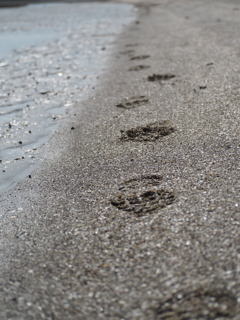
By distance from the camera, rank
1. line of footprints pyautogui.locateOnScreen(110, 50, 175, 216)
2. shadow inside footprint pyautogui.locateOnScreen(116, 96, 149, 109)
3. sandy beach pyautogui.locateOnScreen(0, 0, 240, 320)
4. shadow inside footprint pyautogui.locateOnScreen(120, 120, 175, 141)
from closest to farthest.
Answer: sandy beach pyautogui.locateOnScreen(0, 0, 240, 320) < line of footprints pyautogui.locateOnScreen(110, 50, 175, 216) < shadow inside footprint pyautogui.locateOnScreen(120, 120, 175, 141) < shadow inside footprint pyautogui.locateOnScreen(116, 96, 149, 109)

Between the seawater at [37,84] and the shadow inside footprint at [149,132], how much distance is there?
120 cm

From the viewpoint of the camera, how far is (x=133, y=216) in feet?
10.1

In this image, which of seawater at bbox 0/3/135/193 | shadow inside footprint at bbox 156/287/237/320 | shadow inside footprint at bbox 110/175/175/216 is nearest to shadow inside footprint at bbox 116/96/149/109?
seawater at bbox 0/3/135/193

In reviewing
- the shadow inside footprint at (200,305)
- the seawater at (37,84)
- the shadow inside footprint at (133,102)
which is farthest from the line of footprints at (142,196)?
the shadow inside footprint at (133,102)

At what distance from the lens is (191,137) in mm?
4449

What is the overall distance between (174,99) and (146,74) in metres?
2.04

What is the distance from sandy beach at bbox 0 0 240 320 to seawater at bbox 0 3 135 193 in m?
0.31

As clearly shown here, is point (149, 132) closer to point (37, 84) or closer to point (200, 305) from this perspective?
point (200, 305)

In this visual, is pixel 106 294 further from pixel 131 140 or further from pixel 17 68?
pixel 17 68

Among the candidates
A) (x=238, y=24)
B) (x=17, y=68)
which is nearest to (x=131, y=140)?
(x=17, y=68)

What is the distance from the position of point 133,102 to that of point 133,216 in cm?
339

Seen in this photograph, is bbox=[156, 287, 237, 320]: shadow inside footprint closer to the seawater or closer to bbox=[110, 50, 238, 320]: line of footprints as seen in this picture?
bbox=[110, 50, 238, 320]: line of footprints

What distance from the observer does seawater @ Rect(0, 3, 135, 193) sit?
16.2 feet

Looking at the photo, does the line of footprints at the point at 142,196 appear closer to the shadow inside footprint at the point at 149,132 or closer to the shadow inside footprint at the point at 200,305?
the shadow inside footprint at the point at 149,132
